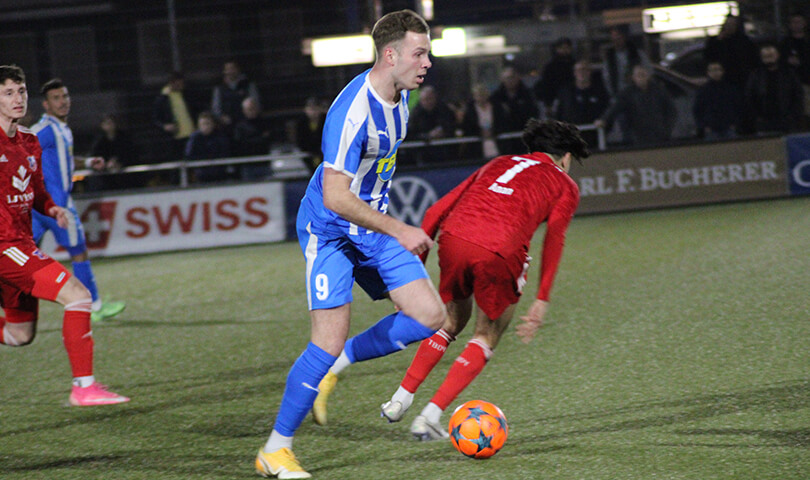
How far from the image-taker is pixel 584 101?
13203 millimetres

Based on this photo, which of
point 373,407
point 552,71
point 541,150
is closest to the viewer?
point 541,150

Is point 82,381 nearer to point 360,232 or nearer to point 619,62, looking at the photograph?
point 360,232

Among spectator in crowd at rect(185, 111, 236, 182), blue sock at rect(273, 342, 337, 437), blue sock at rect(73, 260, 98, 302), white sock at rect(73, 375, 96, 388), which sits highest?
spectator in crowd at rect(185, 111, 236, 182)

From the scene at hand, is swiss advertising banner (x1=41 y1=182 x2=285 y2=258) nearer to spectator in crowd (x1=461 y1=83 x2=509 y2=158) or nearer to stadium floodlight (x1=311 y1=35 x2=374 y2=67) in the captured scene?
spectator in crowd (x1=461 y1=83 x2=509 y2=158)

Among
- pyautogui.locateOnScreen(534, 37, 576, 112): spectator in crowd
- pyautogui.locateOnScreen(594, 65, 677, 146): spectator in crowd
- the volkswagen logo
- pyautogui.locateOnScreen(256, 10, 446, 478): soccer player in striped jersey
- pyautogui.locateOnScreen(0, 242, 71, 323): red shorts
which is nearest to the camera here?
pyautogui.locateOnScreen(256, 10, 446, 478): soccer player in striped jersey

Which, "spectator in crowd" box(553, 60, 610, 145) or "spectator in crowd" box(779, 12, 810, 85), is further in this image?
"spectator in crowd" box(553, 60, 610, 145)

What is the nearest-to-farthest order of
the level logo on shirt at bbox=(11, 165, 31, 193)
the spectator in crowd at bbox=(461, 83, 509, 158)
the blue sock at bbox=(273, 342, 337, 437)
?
the blue sock at bbox=(273, 342, 337, 437), the level logo on shirt at bbox=(11, 165, 31, 193), the spectator in crowd at bbox=(461, 83, 509, 158)

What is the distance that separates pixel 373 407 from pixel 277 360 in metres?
1.54

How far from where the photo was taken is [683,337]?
596 cm

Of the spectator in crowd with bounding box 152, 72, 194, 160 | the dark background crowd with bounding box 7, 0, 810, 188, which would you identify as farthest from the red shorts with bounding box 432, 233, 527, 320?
the spectator in crowd with bounding box 152, 72, 194, 160

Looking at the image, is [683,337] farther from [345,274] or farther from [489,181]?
[345,274]

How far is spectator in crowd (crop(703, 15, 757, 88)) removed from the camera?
42.4 feet

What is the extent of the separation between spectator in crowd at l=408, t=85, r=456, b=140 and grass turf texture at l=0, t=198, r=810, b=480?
440cm

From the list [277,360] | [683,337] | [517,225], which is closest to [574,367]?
[683,337]
